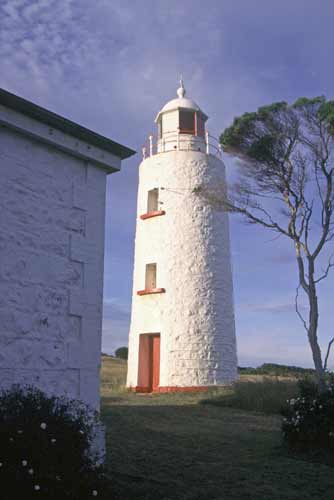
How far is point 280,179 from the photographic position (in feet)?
46.3

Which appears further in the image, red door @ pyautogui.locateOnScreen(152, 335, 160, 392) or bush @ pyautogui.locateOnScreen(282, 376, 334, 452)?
red door @ pyautogui.locateOnScreen(152, 335, 160, 392)

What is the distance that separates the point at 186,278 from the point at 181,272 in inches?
11.0

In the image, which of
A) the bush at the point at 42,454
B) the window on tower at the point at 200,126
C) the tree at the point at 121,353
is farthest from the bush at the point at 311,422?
the tree at the point at 121,353

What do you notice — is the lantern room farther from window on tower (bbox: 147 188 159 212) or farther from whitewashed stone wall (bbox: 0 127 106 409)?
whitewashed stone wall (bbox: 0 127 106 409)

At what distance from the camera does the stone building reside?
19.4ft

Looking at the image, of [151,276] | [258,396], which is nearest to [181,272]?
[151,276]

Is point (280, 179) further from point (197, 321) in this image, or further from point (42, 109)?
point (42, 109)

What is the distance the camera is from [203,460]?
7.70m

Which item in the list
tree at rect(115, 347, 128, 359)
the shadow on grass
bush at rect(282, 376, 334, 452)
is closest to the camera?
the shadow on grass

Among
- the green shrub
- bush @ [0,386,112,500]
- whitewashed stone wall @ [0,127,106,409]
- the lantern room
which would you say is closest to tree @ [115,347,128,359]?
the lantern room

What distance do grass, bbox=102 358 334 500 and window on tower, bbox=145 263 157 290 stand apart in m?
6.65

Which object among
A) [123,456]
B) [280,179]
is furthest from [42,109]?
[280,179]

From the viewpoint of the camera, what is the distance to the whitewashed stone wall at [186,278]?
17.8 meters

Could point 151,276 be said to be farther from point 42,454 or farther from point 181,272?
point 42,454
